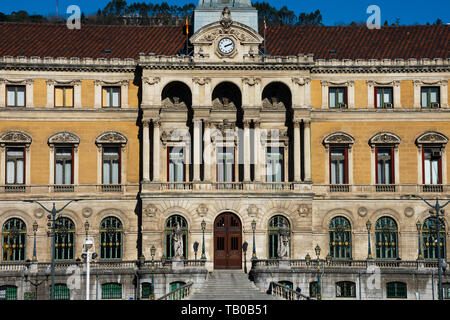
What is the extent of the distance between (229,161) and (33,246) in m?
16.4

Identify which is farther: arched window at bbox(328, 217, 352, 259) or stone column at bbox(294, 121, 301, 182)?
arched window at bbox(328, 217, 352, 259)

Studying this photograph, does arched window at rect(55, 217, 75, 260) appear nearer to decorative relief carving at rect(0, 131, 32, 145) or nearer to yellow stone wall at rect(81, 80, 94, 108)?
decorative relief carving at rect(0, 131, 32, 145)

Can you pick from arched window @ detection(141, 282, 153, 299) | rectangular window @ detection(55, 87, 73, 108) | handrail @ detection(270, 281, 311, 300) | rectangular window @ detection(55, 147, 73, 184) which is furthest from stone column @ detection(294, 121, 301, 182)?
rectangular window @ detection(55, 87, 73, 108)

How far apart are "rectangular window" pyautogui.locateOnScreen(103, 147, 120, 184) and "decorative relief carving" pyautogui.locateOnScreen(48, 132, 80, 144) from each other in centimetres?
240

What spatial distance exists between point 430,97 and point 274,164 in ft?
45.0

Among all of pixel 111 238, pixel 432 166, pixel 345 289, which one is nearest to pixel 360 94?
pixel 432 166

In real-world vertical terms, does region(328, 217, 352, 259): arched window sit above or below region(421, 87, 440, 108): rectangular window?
below

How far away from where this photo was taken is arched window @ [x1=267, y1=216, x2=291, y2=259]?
209ft

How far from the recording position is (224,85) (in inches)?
2621

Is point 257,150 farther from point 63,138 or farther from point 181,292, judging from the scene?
point 181,292

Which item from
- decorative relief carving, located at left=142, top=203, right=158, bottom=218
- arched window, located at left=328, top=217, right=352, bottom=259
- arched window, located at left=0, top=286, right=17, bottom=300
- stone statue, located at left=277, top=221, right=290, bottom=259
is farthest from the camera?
arched window, located at left=328, top=217, right=352, bottom=259
